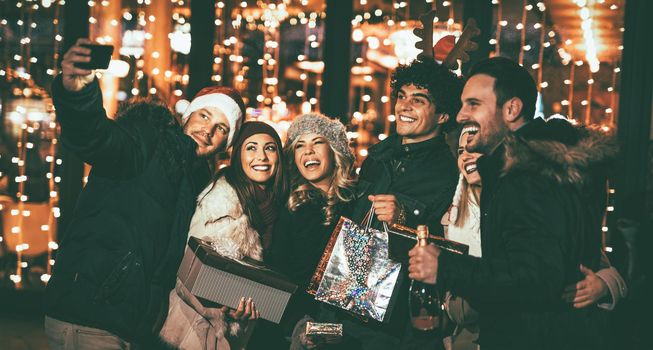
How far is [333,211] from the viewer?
4719mm

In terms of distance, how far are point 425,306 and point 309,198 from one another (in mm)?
1200

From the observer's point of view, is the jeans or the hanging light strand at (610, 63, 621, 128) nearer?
the jeans

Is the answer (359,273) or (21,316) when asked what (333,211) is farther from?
(21,316)

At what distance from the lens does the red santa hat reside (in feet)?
15.5

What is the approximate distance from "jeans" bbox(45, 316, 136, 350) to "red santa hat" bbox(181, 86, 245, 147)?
65.2 inches

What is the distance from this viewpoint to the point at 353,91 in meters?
7.25

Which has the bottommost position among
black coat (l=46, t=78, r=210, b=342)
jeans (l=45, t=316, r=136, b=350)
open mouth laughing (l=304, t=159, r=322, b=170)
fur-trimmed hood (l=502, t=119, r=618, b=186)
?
jeans (l=45, t=316, r=136, b=350)

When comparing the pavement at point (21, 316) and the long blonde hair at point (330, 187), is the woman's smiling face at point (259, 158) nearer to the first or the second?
the long blonde hair at point (330, 187)

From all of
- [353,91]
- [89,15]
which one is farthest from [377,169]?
[89,15]

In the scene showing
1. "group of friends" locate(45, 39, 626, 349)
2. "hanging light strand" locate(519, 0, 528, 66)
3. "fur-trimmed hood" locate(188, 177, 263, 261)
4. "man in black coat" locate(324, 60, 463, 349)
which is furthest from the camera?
"hanging light strand" locate(519, 0, 528, 66)

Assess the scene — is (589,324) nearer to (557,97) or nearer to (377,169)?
(377,169)

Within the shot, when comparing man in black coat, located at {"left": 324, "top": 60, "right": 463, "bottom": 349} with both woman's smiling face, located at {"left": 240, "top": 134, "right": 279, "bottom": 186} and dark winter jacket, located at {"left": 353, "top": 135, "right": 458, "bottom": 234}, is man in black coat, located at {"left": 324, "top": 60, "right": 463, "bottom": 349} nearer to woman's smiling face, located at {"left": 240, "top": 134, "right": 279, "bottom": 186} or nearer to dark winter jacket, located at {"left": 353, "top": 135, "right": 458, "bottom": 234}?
dark winter jacket, located at {"left": 353, "top": 135, "right": 458, "bottom": 234}

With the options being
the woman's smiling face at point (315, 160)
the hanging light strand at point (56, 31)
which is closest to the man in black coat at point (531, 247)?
the woman's smiling face at point (315, 160)

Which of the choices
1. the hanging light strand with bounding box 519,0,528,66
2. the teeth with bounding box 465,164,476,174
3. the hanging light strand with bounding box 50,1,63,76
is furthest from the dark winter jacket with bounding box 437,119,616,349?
the hanging light strand with bounding box 50,1,63,76
